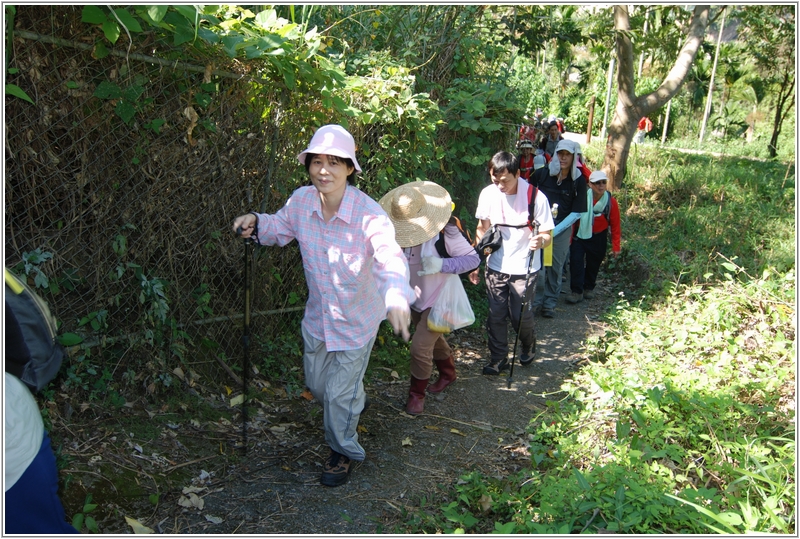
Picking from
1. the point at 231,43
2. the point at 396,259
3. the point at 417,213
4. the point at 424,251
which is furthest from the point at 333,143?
the point at 424,251

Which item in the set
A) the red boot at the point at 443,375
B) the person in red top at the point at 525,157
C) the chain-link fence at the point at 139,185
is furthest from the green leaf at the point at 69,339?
the person in red top at the point at 525,157

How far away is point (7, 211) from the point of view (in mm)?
3611

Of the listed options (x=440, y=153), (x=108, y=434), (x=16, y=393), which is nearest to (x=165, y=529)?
(x=108, y=434)

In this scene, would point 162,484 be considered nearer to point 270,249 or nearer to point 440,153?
point 270,249

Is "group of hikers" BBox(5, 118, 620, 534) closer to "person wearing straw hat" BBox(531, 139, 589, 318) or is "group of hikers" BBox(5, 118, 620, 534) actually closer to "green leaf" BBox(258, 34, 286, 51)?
"green leaf" BBox(258, 34, 286, 51)

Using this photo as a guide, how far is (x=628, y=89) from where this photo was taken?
13.0 m

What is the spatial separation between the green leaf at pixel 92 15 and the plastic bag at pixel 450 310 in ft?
9.86

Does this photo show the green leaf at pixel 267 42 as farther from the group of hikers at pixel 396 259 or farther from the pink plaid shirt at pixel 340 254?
the pink plaid shirt at pixel 340 254

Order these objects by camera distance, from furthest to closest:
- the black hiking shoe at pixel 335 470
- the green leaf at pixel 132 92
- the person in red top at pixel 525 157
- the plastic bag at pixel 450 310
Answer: the person in red top at pixel 525 157 < the plastic bag at pixel 450 310 < the black hiking shoe at pixel 335 470 < the green leaf at pixel 132 92

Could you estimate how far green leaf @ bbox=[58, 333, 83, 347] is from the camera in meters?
3.85

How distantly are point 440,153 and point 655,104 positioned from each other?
814 centimetres

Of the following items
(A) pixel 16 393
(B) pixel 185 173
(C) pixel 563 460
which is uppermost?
(B) pixel 185 173

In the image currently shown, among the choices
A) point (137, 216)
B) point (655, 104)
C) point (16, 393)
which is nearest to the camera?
point (16, 393)

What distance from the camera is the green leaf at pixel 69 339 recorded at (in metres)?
3.85
